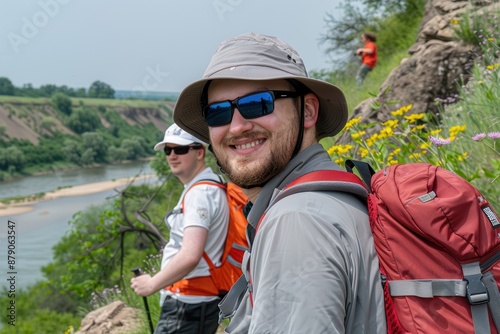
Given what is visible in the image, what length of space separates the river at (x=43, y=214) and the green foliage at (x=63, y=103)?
611 centimetres

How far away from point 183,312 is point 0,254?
11.2 feet

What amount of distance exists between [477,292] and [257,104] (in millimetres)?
750

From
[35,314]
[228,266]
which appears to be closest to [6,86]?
[35,314]

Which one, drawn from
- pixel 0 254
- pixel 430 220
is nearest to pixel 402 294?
pixel 430 220

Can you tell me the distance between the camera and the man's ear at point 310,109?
5.64ft

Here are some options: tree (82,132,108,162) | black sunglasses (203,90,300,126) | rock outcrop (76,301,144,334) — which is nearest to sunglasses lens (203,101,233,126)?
black sunglasses (203,90,300,126)

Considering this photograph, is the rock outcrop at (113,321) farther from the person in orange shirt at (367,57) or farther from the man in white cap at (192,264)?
the person in orange shirt at (367,57)

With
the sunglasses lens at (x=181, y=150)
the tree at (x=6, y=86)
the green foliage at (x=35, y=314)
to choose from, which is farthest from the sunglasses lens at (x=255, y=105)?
the tree at (x=6, y=86)

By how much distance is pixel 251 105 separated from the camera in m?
1.59

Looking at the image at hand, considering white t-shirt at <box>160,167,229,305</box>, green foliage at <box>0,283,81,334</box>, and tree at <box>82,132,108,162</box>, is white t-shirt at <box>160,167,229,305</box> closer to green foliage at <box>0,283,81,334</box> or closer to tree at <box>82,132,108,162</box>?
green foliage at <box>0,283,81,334</box>

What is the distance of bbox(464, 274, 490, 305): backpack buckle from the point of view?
1.14 m

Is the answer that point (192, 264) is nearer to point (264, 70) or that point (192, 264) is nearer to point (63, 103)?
point (264, 70)

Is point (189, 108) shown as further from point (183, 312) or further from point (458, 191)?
point (183, 312)

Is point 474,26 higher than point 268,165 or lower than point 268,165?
lower
